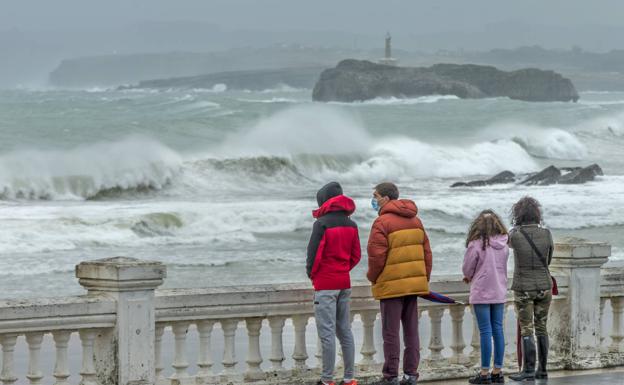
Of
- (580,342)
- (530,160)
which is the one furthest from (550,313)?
(530,160)

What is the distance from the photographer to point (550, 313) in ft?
34.7

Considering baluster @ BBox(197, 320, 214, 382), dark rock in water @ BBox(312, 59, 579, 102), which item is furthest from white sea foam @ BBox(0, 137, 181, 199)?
dark rock in water @ BBox(312, 59, 579, 102)

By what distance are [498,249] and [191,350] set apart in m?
3.78

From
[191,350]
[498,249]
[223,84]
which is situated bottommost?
[191,350]

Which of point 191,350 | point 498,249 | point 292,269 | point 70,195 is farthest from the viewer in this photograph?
point 70,195

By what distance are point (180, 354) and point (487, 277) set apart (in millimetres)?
2087

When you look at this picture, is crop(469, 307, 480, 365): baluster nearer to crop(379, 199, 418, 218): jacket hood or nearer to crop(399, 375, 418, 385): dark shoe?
crop(399, 375, 418, 385): dark shoe

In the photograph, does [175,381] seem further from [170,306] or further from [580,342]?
[580,342]

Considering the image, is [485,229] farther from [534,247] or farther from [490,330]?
[490,330]

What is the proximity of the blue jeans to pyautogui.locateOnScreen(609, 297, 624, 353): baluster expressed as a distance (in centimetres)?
128

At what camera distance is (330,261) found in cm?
892

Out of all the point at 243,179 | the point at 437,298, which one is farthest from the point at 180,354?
the point at 243,179

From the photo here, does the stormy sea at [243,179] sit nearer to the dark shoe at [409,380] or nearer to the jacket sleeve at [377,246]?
the dark shoe at [409,380]

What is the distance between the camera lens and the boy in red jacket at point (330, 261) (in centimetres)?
888
